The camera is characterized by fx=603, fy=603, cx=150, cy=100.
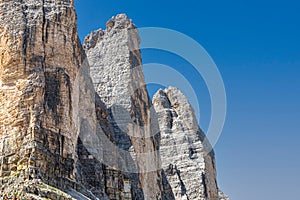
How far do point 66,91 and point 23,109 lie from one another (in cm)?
577

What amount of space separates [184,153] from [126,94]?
3890 cm

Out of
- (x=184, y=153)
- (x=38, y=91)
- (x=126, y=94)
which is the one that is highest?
(x=184, y=153)

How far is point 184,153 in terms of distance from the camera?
4781 inches

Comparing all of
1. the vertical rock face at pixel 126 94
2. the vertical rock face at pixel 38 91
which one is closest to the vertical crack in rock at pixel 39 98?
the vertical rock face at pixel 38 91

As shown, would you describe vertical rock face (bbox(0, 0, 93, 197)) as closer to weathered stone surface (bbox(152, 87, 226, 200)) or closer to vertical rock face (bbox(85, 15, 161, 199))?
vertical rock face (bbox(85, 15, 161, 199))

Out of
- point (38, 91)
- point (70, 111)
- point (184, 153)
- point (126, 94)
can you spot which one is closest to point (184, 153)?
point (184, 153)

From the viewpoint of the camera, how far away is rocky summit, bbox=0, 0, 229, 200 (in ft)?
159

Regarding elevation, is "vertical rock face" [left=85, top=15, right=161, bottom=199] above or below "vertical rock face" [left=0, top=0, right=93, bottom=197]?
above

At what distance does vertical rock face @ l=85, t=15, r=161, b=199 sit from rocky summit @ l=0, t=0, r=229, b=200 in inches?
6.2

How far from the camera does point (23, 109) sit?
166 feet

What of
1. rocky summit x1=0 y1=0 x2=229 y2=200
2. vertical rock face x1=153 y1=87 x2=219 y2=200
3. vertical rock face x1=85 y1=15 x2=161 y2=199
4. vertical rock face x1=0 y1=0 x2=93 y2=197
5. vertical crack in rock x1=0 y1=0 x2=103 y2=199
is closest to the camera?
vertical crack in rock x1=0 y1=0 x2=103 y2=199

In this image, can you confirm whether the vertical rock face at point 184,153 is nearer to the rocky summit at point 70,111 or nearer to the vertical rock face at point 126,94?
the rocky summit at point 70,111

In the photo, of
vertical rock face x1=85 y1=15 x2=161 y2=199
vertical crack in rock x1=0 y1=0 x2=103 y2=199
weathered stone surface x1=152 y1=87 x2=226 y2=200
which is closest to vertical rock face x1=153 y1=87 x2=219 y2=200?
weathered stone surface x1=152 y1=87 x2=226 y2=200

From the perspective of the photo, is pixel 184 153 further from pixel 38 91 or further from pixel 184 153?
pixel 38 91
